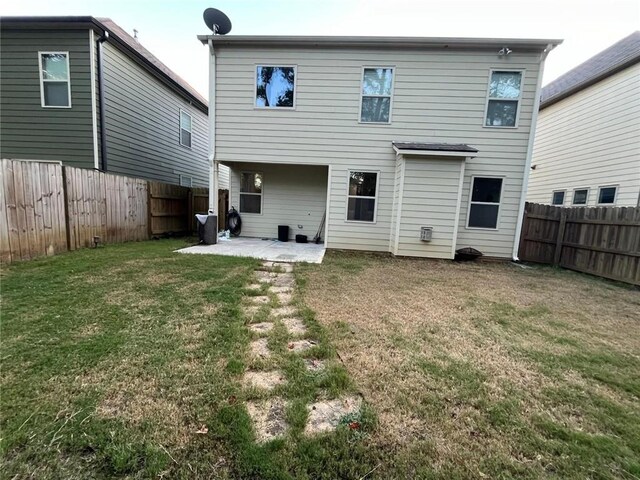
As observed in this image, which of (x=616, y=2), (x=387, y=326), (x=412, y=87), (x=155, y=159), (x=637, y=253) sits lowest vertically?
(x=387, y=326)

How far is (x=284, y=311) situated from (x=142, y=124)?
31.7 ft

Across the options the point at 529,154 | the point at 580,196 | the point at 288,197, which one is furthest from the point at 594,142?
the point at 288,197

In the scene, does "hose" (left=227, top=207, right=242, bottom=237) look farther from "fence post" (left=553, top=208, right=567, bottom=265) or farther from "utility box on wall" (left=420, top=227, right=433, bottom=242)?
"fence post" (left=553, top=208, right=567, bottom=265)

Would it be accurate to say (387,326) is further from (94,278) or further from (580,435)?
(94,278)

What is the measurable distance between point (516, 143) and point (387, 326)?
6.75m

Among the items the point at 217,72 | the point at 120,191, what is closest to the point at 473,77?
the point at 217,72

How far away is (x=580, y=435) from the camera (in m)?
1.70

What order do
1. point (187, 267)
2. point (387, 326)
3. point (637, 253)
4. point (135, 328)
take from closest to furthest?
point (135, 328) < point (387, 326) < point (187, 267) < point (637, 253)

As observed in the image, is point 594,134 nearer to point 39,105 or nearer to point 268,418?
point 268,418

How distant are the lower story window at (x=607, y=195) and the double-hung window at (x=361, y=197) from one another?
700 cm

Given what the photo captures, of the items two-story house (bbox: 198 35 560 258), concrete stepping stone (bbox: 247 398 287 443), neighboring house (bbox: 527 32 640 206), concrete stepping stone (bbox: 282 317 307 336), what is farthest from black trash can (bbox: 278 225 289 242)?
neighboring house (bbox: 527 32 640 206)

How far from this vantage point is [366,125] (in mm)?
7605

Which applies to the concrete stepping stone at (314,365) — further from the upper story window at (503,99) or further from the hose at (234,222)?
the hose at (234,222)

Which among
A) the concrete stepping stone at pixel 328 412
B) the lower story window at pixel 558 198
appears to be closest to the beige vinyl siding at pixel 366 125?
the lower story window at pixel 558 198
